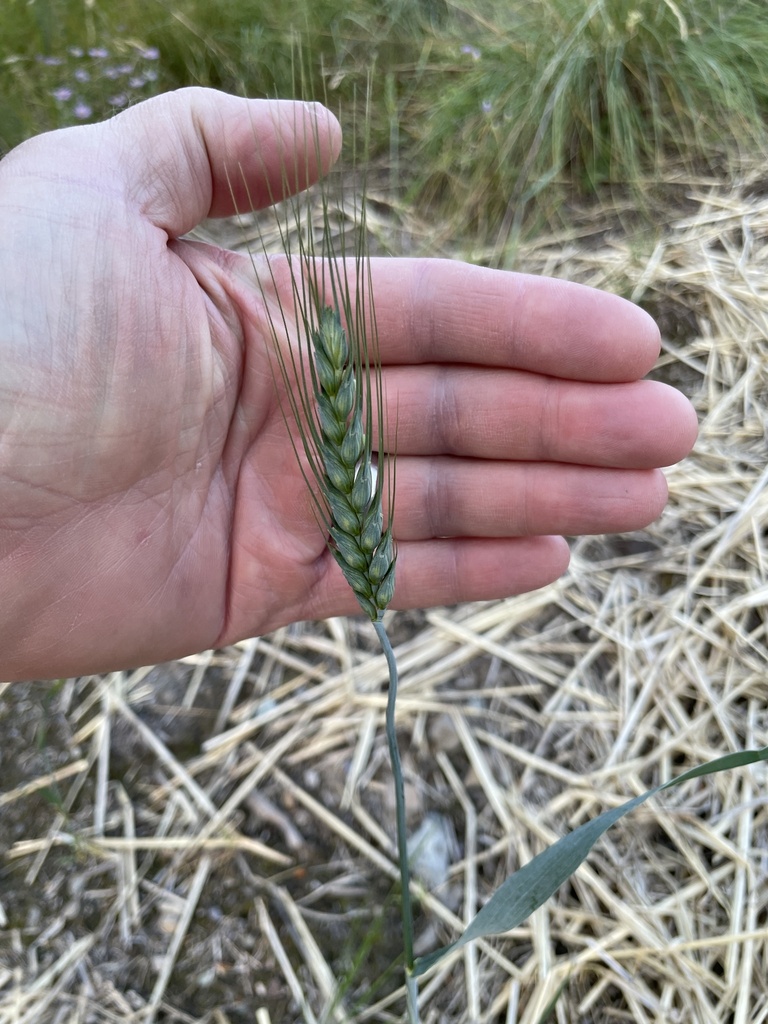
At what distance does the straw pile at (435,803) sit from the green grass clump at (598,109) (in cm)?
90

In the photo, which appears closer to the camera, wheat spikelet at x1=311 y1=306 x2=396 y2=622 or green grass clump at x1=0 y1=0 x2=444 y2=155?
wheat spikelet at x1=311 y1=306 x2=396 y2=622

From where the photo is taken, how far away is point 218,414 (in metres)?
1.26

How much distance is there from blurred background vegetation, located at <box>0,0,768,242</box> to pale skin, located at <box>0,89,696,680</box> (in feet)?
3.43

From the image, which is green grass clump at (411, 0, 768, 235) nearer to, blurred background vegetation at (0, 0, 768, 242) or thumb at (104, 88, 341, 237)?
blurred background vegetation at (0, 0, 768, 242)

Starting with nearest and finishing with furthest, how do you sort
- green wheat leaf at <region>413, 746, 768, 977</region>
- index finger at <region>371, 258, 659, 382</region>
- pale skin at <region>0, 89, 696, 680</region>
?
green wheat leaf at <region>413, 746, 768, 977</region> → pale skin at <region>0, 89, 696, 680</region> → index finger at <region>371, 258, 659, 382</region>

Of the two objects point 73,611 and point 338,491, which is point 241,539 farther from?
point 338,491

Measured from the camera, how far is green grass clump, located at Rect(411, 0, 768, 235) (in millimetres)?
2172

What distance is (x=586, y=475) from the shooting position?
128cm

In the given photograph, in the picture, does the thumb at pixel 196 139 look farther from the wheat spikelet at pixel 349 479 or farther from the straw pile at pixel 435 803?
the straw pile at pixel 435 803

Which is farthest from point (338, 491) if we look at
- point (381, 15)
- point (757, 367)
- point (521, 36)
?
point (381, 15)

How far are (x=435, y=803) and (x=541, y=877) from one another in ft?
2.00

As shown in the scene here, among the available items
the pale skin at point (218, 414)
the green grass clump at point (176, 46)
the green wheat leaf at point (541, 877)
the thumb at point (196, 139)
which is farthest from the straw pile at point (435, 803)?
the green grass clump at point (176, 46)

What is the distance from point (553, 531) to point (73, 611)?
776 mm

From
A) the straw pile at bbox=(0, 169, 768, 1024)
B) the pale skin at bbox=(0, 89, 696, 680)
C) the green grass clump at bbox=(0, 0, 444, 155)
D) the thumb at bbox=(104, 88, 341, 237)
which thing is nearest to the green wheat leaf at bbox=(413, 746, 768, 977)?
the straw pile at bbox=(0, 169, 768, 1024)
